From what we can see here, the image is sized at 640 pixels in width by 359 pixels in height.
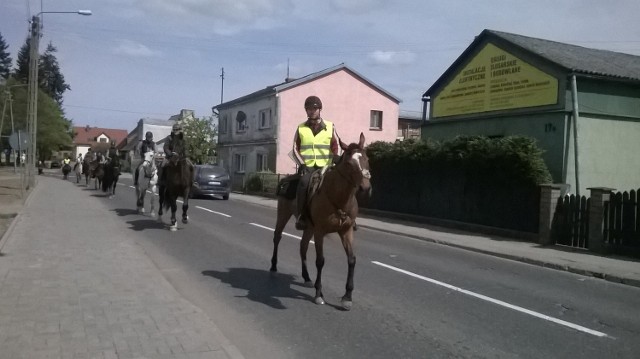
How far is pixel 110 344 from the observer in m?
5.22

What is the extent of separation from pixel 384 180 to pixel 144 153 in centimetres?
902

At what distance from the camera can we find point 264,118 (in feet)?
128

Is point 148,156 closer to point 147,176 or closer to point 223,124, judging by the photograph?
point 147,176

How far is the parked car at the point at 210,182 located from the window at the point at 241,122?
12.8m

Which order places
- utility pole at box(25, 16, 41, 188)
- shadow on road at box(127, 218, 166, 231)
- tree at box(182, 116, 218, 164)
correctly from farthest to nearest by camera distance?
tree at box(182, 116, 218, 164) < utility pole at box(25, 16, 41, 188) < shadow on road at box(127, 218, 166, 231)

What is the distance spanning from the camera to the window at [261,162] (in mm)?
37844

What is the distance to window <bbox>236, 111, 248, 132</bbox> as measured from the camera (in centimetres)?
4197

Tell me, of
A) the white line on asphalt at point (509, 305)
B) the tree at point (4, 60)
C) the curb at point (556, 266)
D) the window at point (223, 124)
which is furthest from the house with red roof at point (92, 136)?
the white line on asphalt at point (509, 305)

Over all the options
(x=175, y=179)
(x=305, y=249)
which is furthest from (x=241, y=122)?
(x=305, y=249)

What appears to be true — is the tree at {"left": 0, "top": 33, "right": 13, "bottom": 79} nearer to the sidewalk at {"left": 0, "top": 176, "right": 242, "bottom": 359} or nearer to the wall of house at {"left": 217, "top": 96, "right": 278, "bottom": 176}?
the wall of house at {"left": 217, "top": 96, "right": 278, "bottom": 176}

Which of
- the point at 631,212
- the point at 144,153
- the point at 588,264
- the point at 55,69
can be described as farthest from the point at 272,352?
the point at 55,69

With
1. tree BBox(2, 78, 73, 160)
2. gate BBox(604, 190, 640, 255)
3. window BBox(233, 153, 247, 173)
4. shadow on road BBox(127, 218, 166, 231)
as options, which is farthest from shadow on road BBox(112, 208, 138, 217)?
tree BBox(2, 78, 73, 160)

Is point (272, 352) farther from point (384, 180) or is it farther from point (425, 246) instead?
point (384, 180)

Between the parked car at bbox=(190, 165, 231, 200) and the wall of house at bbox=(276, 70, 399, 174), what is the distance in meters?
7.47
